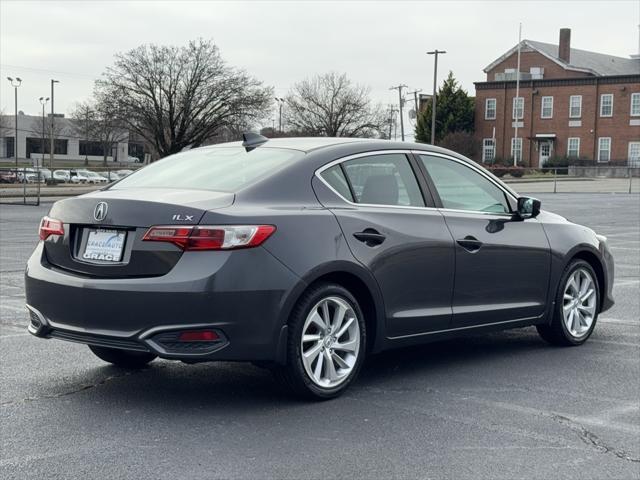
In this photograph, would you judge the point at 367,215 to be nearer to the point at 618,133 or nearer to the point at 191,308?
the point at 191,308

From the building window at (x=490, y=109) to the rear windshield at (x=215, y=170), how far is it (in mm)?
76672

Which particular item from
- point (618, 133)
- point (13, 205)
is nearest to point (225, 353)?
point (13, 205)

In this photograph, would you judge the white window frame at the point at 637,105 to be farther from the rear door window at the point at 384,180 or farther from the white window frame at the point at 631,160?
the rear door window at the point at 384,180

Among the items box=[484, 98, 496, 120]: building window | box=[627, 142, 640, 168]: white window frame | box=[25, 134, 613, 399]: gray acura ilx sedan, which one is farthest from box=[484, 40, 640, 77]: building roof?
box=[25, 134, 613, 399]: gray acura ilx sedan

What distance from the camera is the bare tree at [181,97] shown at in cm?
6000

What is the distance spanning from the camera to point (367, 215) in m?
6.04

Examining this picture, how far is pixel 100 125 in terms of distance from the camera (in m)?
64.3

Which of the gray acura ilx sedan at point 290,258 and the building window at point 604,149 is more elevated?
the building window at point 604,149

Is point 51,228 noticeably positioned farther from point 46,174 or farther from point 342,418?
point 46,174

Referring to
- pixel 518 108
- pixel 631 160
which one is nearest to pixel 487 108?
pixel 518 108

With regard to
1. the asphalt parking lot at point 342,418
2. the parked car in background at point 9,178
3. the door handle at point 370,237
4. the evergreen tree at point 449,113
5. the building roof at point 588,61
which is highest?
the building roof at point 588,61

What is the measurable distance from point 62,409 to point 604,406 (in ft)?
10.7

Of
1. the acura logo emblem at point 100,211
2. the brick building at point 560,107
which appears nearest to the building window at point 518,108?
the brick building at point 560,107

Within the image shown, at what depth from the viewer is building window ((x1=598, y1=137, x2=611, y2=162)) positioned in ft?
245
